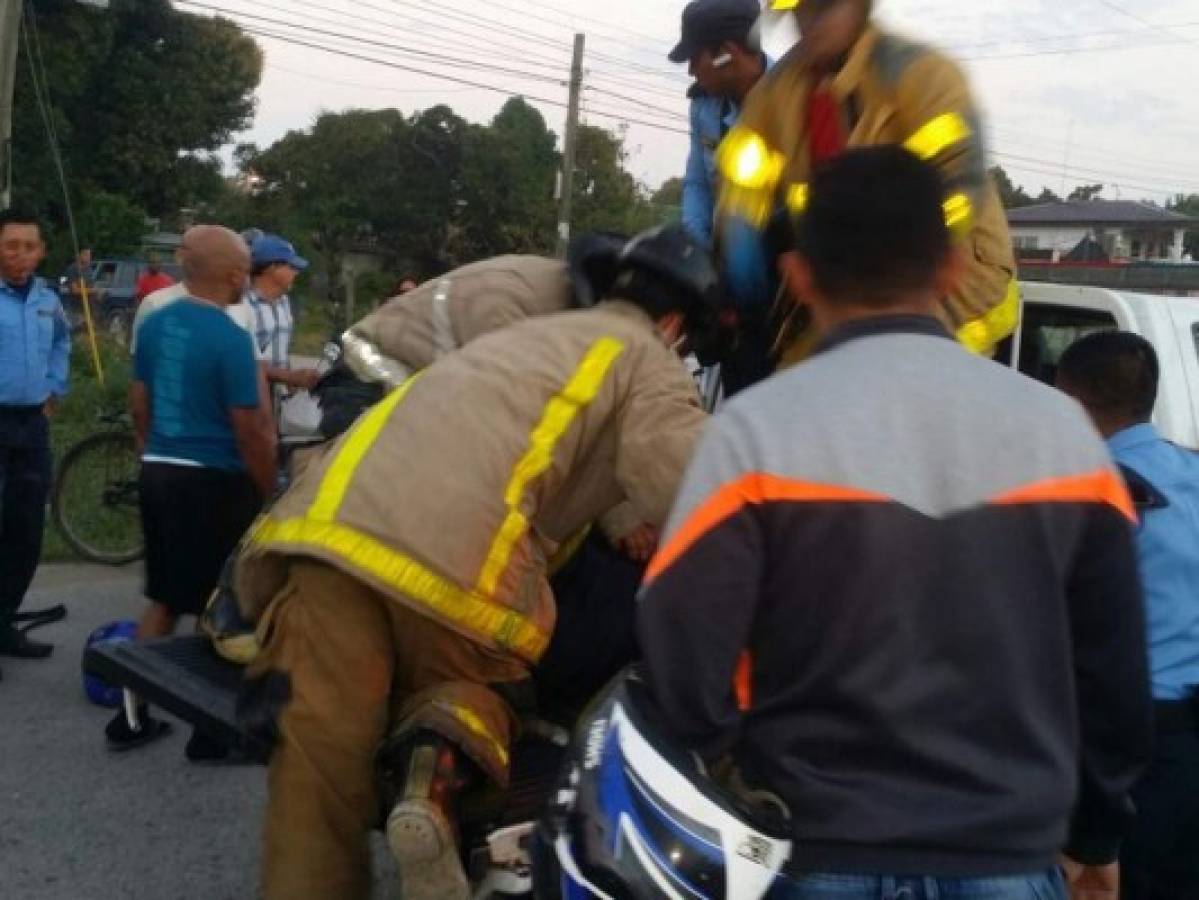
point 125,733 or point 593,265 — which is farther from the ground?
point 593,265

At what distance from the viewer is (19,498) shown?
622cm

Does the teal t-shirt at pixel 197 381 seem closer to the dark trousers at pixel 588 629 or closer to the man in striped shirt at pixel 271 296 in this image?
the dark trousers at pixel 588 629

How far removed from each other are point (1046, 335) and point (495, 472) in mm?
3593

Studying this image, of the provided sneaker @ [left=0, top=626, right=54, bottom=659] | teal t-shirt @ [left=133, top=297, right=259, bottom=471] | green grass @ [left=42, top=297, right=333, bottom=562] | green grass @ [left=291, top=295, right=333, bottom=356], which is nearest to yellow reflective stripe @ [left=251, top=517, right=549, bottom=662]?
teal t-shirt @ [left=133, top=297, right=259, bottom=471]

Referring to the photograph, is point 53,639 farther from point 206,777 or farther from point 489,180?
point 489,180

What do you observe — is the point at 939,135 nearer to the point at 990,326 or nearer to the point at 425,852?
the point at 990,326

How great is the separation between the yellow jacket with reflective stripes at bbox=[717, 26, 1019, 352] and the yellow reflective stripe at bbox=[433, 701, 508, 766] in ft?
4.52

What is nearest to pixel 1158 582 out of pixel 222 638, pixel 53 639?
pixel 222 638

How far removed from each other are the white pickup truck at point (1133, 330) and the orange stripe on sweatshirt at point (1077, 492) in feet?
10.5

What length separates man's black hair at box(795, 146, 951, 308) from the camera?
6.64 ft

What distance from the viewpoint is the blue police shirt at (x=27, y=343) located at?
6.16m

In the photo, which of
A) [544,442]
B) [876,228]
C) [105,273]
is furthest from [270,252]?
[105,273]

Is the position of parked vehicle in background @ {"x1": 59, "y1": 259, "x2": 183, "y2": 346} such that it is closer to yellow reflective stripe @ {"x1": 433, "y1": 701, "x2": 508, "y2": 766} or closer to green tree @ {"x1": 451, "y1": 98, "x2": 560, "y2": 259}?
green tree @ {"x1": 451, "y1": 98, "x2": 560, "y2": 259}

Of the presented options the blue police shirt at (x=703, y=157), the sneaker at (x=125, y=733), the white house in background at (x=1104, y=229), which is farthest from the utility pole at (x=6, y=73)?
the white house in background at (x=1104, y=229)
